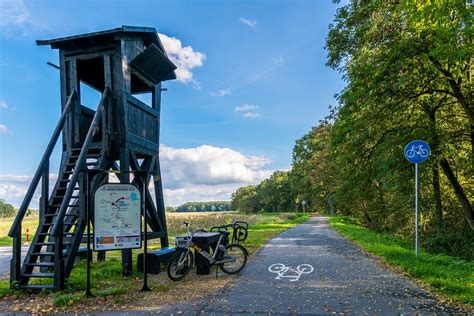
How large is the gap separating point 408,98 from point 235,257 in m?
9.04

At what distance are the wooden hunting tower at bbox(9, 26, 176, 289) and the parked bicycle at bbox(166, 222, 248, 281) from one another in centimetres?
130

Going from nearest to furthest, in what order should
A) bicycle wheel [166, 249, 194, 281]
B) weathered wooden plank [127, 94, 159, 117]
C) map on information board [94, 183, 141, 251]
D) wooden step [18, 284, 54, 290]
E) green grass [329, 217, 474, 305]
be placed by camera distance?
1. green grass [329, 217, 474, 305]
2. wooden step [18, 284, 54, 290]
3. map on information board [94, 183, 141, 251]
4. bicycle wheel [166, 249, 194, 281]
5. weathered wooden plank [127, 94, 159, 117]

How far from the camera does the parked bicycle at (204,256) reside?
8.13m

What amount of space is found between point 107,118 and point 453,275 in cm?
854

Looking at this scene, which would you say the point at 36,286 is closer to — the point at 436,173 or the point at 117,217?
the point at 117,217

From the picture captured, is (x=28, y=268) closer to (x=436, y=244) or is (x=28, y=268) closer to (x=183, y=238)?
(x=183, y=238)

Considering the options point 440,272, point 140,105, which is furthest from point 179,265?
point 440,272

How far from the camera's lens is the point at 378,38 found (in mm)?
12055

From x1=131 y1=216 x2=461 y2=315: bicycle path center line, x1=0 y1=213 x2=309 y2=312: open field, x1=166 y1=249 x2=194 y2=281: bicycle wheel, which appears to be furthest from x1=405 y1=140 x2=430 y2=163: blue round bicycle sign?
x1=166 y1=249 x2=194 y2=281: bicycle wheel

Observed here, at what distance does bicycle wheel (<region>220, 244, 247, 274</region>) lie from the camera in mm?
8625

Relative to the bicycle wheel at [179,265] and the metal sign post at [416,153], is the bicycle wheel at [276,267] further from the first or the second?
the metal sign post at [416,153]

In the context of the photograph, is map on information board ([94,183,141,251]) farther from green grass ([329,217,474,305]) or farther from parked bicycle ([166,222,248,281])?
green grass ([329,217,474,305])

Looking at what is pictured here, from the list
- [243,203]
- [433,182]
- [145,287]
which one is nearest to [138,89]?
[145,287]

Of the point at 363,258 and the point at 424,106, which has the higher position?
the point at 424,106
